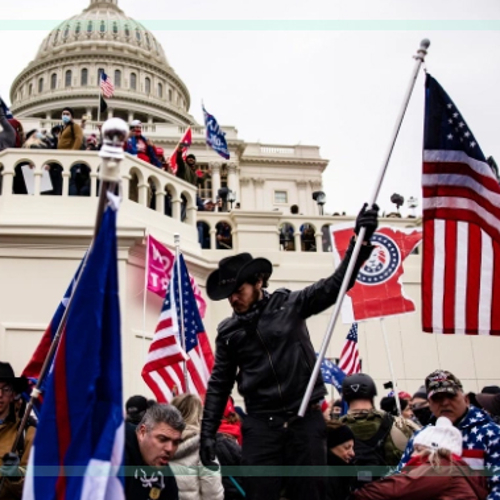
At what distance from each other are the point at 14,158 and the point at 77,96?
63.7 m

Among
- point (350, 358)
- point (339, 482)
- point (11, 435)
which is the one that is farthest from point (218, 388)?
→ point (350, 358)

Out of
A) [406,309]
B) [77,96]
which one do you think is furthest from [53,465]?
[77,96]

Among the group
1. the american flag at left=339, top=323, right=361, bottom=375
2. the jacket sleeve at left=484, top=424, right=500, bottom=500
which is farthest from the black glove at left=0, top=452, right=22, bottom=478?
the american flag at left=339, top=323, right=361, bottom=375

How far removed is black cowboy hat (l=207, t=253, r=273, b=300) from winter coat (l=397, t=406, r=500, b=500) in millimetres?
1350

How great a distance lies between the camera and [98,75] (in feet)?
250

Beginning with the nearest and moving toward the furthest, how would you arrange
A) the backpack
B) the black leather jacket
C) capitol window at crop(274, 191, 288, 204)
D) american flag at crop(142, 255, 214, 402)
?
the black leather jacket → the backpack → american flag at crop(142, 255, 214, 402) → capitol window at crop(274, 191, 288, 204)

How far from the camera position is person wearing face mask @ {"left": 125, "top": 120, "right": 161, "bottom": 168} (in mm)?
13383

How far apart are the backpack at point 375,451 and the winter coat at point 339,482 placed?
114mm

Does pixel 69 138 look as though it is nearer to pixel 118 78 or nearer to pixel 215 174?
pixel 215 174

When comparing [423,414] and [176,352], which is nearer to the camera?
[423,414]

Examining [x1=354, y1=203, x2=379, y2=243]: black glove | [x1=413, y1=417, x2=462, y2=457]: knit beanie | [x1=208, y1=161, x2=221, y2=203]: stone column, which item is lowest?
[x1=413, y1=417, x2=462, y2=457]: knit beanie

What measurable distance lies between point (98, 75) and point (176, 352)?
72139 millimetres

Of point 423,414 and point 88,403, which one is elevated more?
point 88,403

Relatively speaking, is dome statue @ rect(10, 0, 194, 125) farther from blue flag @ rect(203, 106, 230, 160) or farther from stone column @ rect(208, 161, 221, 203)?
blue flag @ rect(203, 106, 230, 160)
